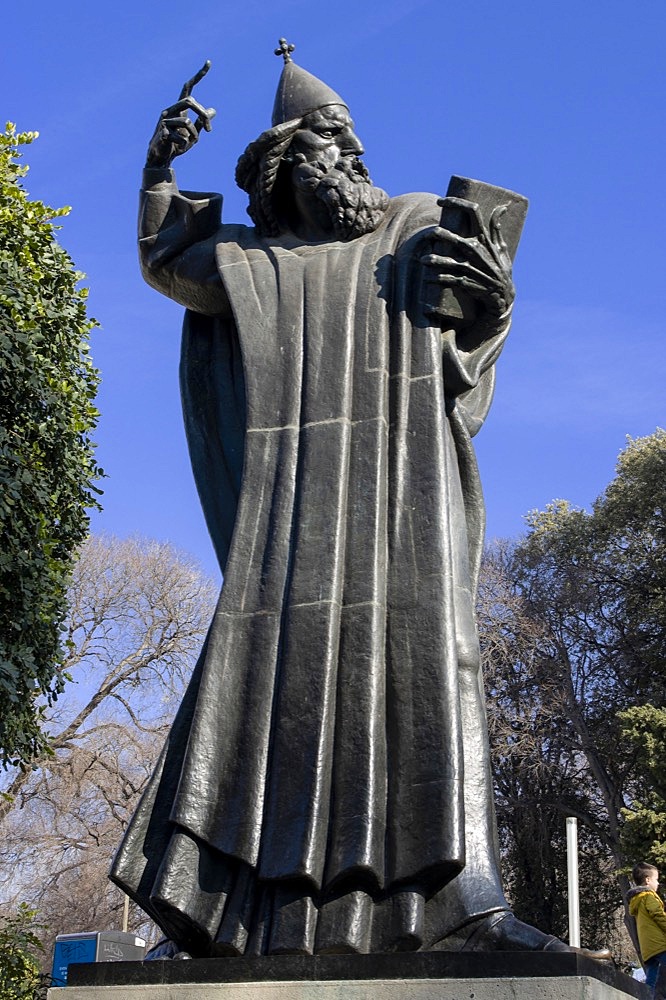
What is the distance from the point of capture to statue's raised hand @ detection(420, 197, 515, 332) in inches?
202

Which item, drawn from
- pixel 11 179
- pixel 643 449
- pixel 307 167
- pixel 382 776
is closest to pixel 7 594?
pixel 11 179

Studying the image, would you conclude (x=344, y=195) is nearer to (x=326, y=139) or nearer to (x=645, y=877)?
(x=326, y=139)

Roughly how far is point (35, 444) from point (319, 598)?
8.77 meters

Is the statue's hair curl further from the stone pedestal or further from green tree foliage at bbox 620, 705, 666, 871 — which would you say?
green tree foliage at bbox 620, 705, 666, 871

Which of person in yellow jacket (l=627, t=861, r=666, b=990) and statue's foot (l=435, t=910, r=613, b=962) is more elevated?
person in yellow jacket (l=627, t=861, r=666, b=990)

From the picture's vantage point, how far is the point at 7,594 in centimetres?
1218

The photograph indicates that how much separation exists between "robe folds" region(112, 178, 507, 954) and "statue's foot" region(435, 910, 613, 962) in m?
0.10

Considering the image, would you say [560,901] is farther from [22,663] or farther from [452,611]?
[452,611]

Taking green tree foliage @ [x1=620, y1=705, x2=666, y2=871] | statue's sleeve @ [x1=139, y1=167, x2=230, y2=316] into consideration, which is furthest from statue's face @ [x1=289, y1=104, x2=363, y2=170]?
green tree foliage @ [x1=620, y1=705, x2=666, y2=871]

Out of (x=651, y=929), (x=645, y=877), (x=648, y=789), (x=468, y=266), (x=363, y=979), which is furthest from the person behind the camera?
(x=648, y=789)

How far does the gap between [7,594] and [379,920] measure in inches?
337

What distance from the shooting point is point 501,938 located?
409 centimetres

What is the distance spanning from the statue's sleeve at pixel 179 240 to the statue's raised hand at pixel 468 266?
945 mm

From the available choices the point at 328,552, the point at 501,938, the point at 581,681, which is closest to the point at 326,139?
the point at 328,552
